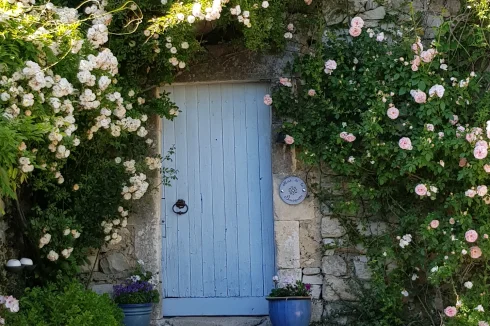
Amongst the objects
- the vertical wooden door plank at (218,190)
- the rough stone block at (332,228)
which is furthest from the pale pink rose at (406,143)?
the vertical wooden door plank at (218,190)

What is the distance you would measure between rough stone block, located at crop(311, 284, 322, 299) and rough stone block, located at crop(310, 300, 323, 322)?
41mm

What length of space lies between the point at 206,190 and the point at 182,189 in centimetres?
21

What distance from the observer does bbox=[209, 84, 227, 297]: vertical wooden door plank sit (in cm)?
699

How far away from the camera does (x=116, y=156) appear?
264 inches

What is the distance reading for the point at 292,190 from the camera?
677 cm

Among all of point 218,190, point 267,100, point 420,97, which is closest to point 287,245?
point 218,190

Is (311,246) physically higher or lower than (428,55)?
lower

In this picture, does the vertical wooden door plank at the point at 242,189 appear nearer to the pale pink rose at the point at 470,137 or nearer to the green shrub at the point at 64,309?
the green shrub at the point at 64,309

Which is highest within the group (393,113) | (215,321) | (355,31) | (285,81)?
(355,31)

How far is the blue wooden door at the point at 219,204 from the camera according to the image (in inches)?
274

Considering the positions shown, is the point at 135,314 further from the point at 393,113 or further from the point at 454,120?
the point at 454,120

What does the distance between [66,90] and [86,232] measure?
1392 mm

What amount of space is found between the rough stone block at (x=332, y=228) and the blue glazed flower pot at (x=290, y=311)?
2.11 ft

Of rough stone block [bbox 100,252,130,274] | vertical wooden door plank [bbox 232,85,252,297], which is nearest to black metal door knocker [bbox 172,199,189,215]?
vertical wooden door plank [bbox 232,85,252,297]
